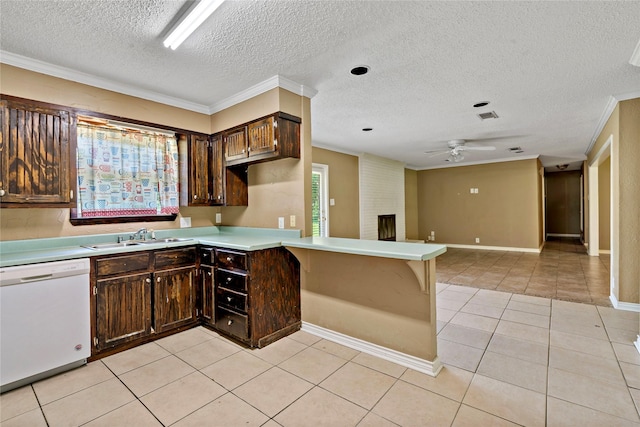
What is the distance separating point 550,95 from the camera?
342 centimetres

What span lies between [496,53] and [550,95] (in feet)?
4.81

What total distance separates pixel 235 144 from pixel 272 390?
2410 millimetres

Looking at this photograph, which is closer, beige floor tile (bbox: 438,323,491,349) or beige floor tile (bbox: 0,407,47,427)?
beige floor tile (bbox: 0,407,47,427)

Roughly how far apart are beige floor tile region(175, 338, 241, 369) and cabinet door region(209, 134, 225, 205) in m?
1.50

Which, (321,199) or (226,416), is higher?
(321,199)

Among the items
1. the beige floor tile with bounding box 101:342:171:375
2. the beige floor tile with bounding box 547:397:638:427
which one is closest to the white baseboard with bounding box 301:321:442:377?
the beige floor tile with bounding box 547:397:638:427

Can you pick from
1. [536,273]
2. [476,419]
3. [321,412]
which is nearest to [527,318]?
[476,419]

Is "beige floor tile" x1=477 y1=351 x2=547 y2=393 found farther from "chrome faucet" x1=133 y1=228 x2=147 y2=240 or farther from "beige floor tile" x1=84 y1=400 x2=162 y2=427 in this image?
"chrome faucet" x1=133 y1=228 x2=147 y2=240

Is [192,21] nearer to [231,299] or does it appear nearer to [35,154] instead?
[35,154]

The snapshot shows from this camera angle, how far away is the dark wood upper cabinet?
9.57 ft

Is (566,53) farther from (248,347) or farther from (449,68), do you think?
(248,347)

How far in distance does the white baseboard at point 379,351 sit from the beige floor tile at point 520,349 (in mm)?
688

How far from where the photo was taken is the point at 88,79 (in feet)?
9.27

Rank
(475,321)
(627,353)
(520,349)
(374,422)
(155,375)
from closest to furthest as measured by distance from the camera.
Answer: (374,422) → (155,375) → (627,353) → (520,349) → (475,321)
